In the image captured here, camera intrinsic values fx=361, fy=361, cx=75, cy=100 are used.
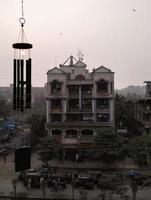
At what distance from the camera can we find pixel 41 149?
22312mm

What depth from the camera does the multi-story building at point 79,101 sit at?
89.7ft

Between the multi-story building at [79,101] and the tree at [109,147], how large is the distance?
172 inches

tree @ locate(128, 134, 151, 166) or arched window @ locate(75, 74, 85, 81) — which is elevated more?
arched window @ locate(75, 74, 85, 81)

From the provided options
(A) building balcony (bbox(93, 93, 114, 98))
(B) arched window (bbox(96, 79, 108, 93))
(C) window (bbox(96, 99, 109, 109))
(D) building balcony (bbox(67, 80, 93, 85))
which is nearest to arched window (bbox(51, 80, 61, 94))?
(D) building balcony (bbox(67, 80, 93, 85))

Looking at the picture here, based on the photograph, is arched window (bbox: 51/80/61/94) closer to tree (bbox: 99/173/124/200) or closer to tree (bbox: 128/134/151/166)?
tree (bbox: 128/134/151/166)

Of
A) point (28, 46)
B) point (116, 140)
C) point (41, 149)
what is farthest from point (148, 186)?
point (28, 46)

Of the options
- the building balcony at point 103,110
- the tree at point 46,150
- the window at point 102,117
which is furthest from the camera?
the window at point 102,117

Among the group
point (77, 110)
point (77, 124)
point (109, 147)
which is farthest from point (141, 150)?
point (77, 110)

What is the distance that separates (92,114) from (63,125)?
95.5 inches

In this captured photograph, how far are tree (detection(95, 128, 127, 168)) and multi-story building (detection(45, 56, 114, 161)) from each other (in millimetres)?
4374

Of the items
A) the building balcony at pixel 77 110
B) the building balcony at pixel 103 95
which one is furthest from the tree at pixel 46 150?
the building balcony at pixel 103 95

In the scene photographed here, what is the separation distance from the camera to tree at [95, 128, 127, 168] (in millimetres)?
21484

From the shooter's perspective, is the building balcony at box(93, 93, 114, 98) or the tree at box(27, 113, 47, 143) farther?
the tree at box(27, 113, 47, 143)

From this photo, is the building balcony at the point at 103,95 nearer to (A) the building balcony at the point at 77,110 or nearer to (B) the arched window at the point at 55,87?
(A) the building balcony at the point at 77,110
